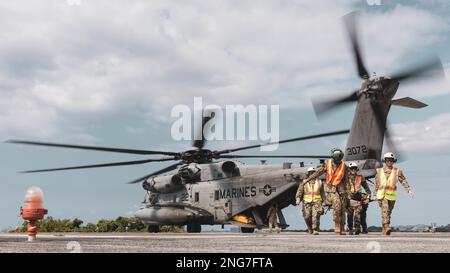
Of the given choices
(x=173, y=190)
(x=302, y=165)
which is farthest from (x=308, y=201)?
(x=173, y=190)

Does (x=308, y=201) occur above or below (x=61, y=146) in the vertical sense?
below

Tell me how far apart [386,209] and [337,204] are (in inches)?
50.0

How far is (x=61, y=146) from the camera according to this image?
23.9 metres

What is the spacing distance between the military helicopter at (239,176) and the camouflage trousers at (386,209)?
705cm

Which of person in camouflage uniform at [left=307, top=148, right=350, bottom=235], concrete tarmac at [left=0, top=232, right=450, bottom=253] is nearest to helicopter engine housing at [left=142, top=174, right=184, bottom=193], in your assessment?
person in camouflage uniform at [left=307, top=148, right=350, bottom=235]

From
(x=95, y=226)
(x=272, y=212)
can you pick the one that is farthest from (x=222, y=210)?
(x=95, y=226)

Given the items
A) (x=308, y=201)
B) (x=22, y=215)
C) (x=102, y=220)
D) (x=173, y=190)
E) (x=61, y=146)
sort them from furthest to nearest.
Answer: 1. (x=102, y=220)
2. (x=173, y=190)
3. (x=61, y=146)
4. (x=308, y=201)
5. (x=22, y=215)

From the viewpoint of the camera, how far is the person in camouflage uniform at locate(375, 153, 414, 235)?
14.3 m

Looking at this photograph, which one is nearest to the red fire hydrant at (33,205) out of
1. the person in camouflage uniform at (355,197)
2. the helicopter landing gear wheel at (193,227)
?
the person in camouflage uniform at (355,197)

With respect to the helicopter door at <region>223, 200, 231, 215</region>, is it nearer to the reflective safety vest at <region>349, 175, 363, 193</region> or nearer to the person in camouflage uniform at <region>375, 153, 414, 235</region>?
the reflective safety vest at <region>349, 175, 363, 193</region>

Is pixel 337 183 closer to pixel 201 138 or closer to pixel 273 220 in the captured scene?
pixel 273 220

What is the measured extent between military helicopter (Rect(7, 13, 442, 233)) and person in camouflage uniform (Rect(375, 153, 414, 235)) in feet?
23.0
